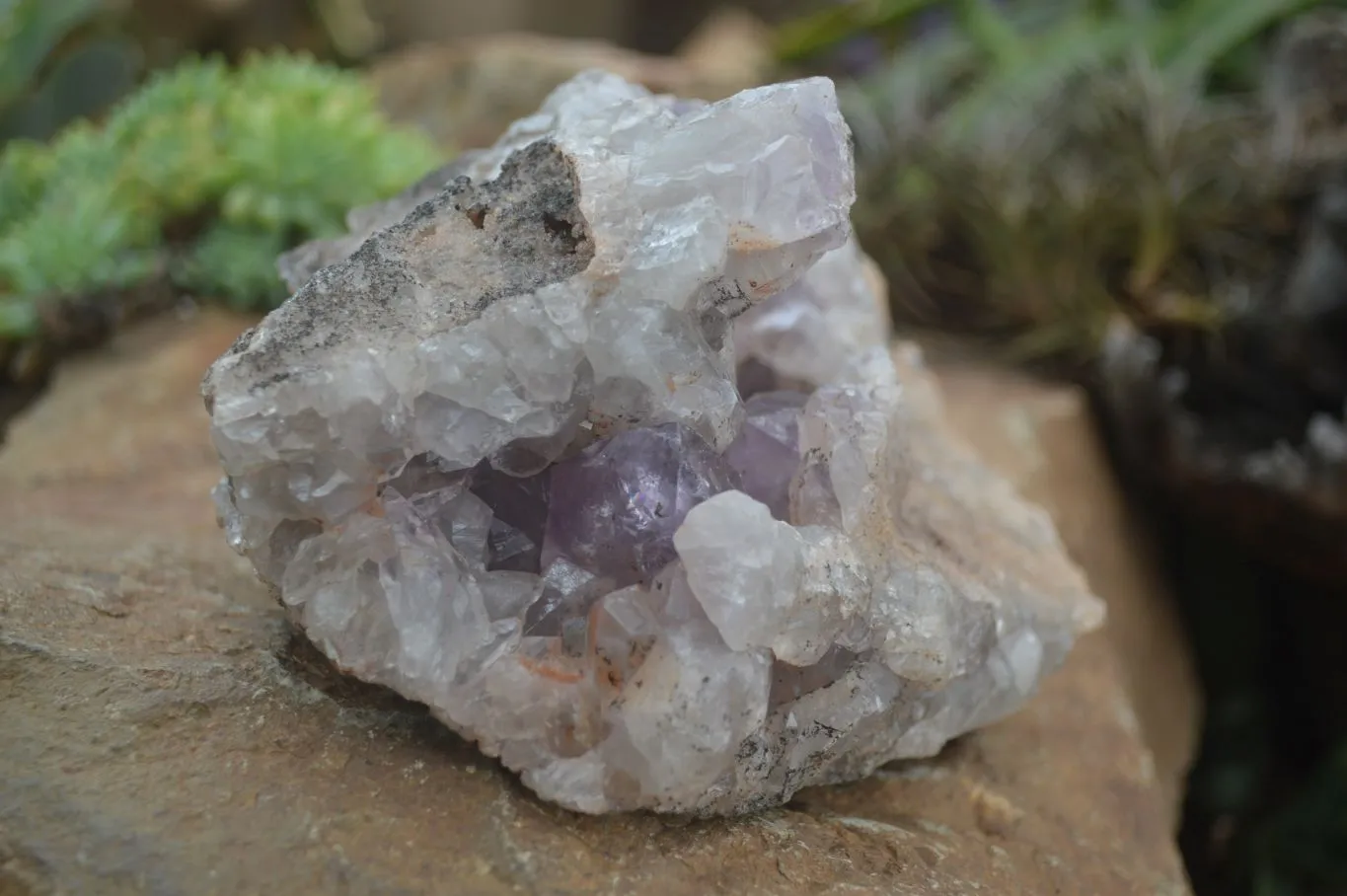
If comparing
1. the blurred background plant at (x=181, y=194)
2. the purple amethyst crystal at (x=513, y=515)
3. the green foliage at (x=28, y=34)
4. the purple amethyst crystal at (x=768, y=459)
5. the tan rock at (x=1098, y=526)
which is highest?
the green foliage at (x=28, y=34)

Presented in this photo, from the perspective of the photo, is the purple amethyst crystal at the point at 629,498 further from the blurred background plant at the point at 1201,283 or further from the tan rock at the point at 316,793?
the blurred background plant at the point at 1201,283

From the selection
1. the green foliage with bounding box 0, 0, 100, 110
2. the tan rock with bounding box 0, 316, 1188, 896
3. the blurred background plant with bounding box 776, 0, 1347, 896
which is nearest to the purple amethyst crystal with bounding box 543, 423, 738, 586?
the tan rock with bounding box 0, 316, 1188, 896

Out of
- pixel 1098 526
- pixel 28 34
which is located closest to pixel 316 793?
pixel 1098 526

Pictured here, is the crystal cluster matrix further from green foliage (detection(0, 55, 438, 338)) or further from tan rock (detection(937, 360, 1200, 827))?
green foliage (detection(0, 55, 438, 338))

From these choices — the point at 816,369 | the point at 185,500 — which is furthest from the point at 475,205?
the point at 185,500

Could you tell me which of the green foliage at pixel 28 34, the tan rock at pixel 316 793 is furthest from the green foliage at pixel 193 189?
the tan rock at pixel 316 793

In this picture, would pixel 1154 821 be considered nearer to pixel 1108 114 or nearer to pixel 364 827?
pixel 364 827
